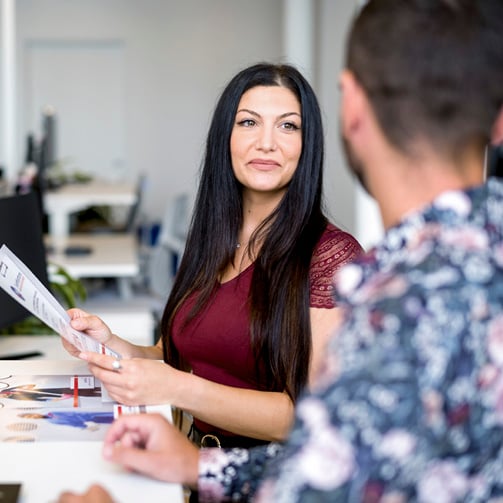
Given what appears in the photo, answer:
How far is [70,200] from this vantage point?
6.19 m

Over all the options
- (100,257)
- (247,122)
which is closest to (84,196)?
(100,257)

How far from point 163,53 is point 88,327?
31.2ft

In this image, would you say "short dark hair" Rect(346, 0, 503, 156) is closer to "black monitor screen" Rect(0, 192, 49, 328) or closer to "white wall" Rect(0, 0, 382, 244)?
"black monitor screen" Rect(0, 192, 49, 328)

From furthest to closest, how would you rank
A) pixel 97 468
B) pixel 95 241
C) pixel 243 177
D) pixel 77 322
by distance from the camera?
pixel 95 241 < pixel 243 177 < pixel 77 322 < pixel 97 468

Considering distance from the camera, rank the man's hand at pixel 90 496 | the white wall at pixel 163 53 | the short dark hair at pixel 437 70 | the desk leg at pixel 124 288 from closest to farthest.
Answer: the short dark hair at pixel 437 70, the man's hand at pixel 90 496, the desk leg at pixel 124 288, the white wall at pixel 163 53

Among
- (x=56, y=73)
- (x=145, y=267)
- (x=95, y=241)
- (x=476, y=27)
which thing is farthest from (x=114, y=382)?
(x=56, y=73)

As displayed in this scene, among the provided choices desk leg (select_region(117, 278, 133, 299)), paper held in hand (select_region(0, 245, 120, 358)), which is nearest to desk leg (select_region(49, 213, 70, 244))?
desk leg (select_region(117, 278, 133, 299))

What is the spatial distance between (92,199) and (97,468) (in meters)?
5.30

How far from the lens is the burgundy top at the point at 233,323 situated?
2.01 m

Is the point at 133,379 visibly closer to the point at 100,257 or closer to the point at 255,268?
the point at 255,268

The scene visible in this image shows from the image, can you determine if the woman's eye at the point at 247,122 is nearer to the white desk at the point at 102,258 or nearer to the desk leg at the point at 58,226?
the white desk at the point at 102,258

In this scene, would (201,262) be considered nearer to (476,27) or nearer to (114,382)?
(114,382)

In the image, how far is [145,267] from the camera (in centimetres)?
732

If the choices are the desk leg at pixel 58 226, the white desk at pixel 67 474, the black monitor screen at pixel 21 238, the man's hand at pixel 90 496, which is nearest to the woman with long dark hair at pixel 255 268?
the white desk at pixel 67 474
